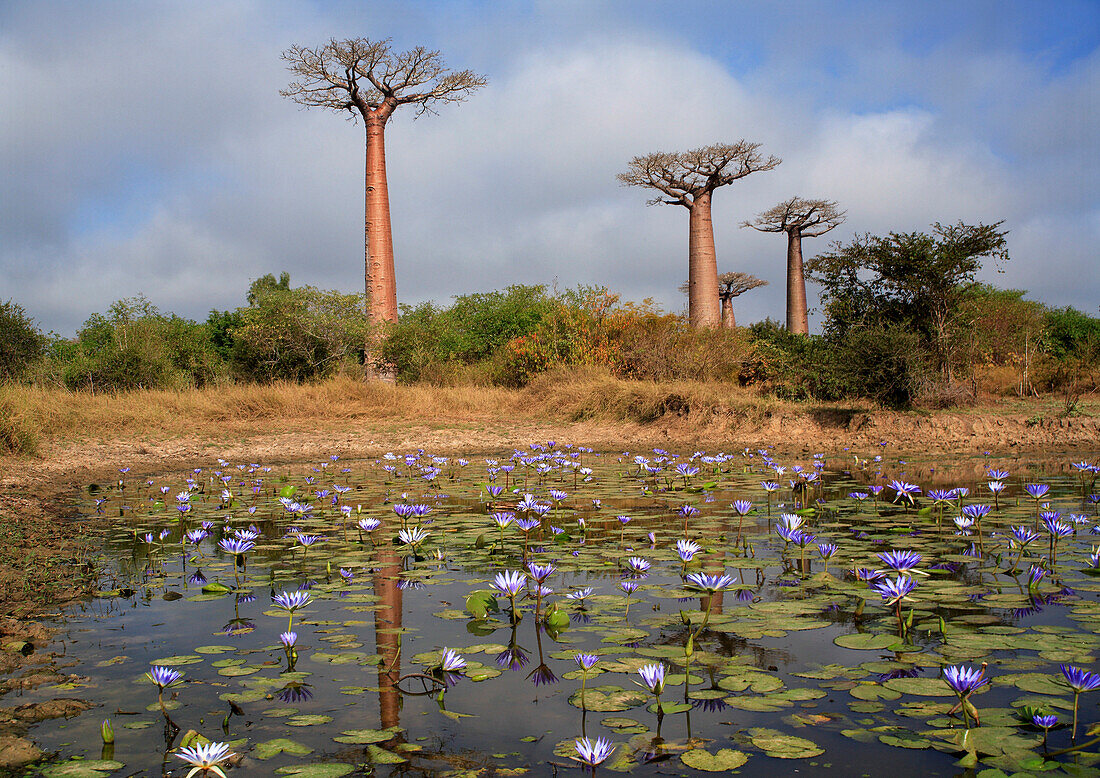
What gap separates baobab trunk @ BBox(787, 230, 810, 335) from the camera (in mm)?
24484

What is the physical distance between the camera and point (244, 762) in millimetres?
1778

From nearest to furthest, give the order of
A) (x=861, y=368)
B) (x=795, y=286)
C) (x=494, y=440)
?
(x=861, y=368)
(x=494, y=440)
(x=795, y=286)

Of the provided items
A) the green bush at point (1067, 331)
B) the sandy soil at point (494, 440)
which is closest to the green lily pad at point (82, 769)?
the sandy soil at point (494, 440)

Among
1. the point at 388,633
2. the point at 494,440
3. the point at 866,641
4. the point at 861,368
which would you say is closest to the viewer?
the point at 866,641

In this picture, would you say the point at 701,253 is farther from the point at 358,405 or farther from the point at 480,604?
the point at 480,604

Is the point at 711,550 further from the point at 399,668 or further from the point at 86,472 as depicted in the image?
the point at 86,472

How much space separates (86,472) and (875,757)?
28.7 ft

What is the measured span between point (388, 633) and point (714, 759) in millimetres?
1366

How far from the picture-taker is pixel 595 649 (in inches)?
98.0

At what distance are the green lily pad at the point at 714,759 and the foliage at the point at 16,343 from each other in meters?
16.0

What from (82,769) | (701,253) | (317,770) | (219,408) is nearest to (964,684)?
(317,770)

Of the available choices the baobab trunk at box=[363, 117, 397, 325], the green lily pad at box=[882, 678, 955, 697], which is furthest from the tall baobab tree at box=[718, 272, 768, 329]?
the green lily pad at box=[882, 678, 955, 697]

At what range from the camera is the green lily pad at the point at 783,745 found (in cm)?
174

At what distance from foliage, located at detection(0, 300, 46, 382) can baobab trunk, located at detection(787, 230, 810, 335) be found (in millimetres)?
21138
